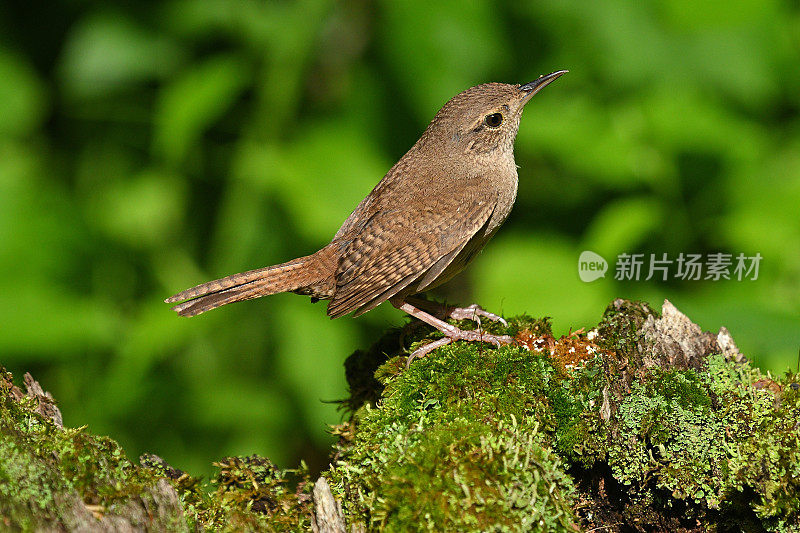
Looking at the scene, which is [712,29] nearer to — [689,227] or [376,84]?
[689,227]

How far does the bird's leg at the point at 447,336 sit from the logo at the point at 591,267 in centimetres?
147

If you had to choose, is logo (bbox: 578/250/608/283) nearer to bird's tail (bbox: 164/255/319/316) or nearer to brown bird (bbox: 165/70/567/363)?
brown bird (bbox: 165/70/567/363)

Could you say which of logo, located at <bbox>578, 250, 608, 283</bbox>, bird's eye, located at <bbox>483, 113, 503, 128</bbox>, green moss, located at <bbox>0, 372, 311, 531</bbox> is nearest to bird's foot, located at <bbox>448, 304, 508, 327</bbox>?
bird's eye, located at <bbox>483, 113, 503, 128</bbox>

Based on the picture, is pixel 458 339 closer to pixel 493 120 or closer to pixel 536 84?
pixel 493 120

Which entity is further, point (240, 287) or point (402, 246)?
point (402, 246)

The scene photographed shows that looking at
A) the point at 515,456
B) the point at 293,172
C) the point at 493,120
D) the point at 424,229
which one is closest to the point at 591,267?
the point at 493,120

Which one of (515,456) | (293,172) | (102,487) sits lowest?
(515,456)

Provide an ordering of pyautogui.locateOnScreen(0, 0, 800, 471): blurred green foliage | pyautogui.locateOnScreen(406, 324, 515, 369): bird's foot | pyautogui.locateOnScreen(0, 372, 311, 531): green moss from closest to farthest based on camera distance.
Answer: pyautogui.locateOnScreen(0, 372, 311, 531): green moss, pyautogui.locateOnScreen(406, 324, 515, 369): bird's foot, pyautogui.locateOnScreen(0, 0, 800, 471): blurred green foliage

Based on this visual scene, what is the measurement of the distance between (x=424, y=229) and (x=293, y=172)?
1360 millimetres

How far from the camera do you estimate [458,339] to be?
3.26 meters

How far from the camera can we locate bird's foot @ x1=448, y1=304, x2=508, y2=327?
342cm

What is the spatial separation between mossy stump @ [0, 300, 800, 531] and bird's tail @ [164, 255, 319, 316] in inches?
28.5

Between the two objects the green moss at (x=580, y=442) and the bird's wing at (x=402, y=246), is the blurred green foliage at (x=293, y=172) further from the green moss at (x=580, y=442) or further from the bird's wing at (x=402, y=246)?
the green moss at (x=580, y=442)

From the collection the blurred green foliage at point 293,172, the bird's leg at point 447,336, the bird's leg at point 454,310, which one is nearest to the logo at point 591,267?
the blurred green foliage at point 293,172
